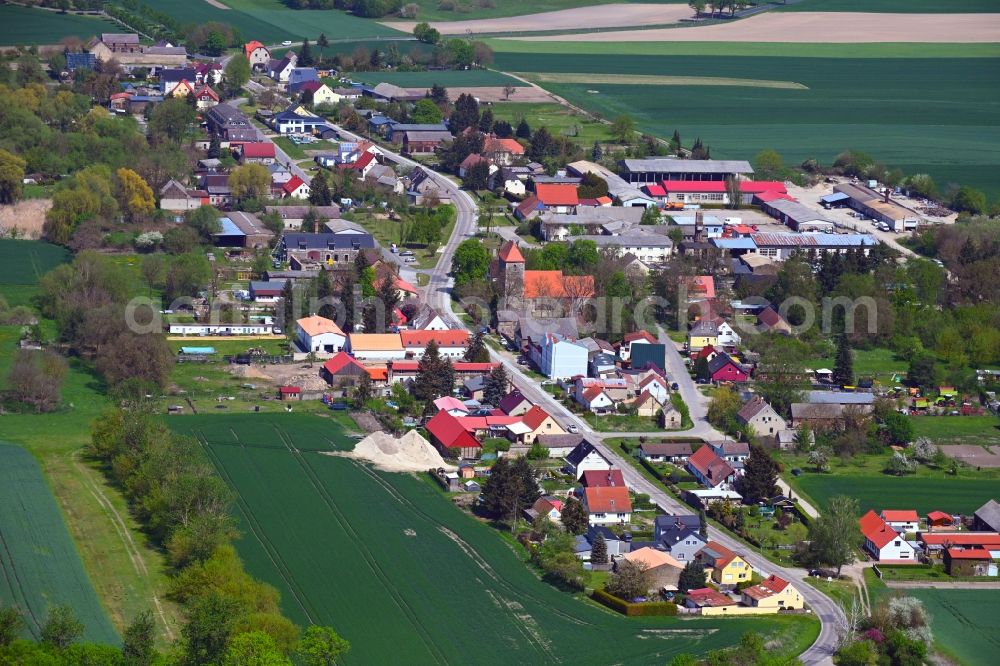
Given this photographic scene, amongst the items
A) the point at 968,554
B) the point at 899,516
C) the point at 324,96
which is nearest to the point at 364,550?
the point at 899,516

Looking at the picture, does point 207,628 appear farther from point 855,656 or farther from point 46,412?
point 46,412

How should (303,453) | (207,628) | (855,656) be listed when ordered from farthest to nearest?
(303,453) < (855,656) < (207,628)

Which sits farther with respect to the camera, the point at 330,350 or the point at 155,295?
the point at 155,295

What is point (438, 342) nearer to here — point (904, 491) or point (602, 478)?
point (602, 478)

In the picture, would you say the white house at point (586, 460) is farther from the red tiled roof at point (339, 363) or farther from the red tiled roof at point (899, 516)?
the red tiled roof at point (339, 363)

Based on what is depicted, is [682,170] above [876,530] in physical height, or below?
above

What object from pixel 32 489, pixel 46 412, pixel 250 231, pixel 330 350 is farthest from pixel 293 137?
pixel 32 489
